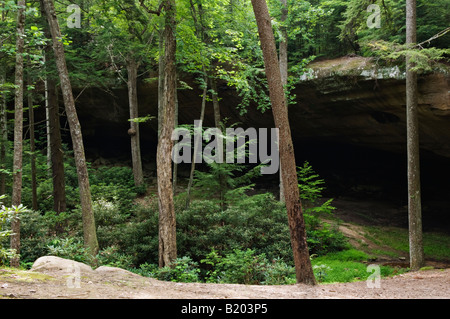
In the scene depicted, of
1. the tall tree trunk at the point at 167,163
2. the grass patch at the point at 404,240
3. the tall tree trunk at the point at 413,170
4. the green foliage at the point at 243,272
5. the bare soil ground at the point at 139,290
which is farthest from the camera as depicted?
the grass patch at the point at 404,240

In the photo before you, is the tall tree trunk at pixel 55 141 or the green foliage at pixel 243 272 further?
the tall tree trunk at pixel 55 141

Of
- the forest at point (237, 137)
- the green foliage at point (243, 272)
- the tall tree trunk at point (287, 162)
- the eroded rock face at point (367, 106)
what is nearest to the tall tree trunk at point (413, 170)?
the forest at point (237, 137)

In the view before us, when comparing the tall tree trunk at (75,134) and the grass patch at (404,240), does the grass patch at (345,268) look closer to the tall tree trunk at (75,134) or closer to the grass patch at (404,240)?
the grass patch at (404,240)

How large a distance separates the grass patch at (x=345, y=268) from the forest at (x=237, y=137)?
0.07 meters

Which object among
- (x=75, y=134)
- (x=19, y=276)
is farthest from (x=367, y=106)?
(x=19, y=276)

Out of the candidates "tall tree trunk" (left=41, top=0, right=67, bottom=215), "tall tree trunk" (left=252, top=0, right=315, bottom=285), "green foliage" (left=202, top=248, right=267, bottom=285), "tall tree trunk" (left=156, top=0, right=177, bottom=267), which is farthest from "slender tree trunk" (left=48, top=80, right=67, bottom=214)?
"tall tree trunk" (left=252, top=0, right=315, bottom=285)

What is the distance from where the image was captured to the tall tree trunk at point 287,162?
605cm

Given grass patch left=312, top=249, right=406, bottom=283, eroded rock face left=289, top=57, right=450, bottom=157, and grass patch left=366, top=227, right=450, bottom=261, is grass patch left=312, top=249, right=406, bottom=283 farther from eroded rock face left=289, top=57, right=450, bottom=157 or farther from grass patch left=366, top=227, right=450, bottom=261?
eroded rock face left=289, top=57, right=450, bottom=157

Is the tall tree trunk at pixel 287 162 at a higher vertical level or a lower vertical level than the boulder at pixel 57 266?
higher

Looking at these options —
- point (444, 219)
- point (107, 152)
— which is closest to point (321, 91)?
point (444, 219)

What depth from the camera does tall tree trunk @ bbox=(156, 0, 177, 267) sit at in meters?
8.97

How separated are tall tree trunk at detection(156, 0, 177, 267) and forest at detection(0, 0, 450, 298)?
0.04 m

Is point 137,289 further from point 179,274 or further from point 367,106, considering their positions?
point 367,106

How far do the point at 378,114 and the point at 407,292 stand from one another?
10.6 meters
